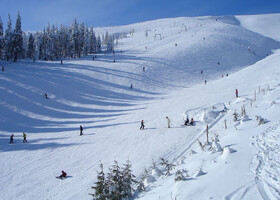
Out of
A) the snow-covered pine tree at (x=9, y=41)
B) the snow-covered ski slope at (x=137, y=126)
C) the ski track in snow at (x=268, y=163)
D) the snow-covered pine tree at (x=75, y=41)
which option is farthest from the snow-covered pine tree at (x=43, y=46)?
the ski track in snow at (x=268, y=163)

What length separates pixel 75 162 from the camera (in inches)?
585

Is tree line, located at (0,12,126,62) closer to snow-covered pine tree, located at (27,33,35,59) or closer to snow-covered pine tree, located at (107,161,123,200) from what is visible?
snow-covered pine tree, located at (27,33,35,59)

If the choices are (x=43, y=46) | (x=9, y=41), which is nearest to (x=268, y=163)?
(x=9, y=41)

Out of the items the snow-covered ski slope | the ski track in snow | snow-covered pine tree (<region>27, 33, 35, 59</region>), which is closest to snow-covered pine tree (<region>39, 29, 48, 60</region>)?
snow-covered pine tree (<region>27, 33, 35, 59</region>)

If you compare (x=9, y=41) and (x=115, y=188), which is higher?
(x=9, y=41)

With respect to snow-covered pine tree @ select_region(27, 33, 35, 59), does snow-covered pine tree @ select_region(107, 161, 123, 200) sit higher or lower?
lower

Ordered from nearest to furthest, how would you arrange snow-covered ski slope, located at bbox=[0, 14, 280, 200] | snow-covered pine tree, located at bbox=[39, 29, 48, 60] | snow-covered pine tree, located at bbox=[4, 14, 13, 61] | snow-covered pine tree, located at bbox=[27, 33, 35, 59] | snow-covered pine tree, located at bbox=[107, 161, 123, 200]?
snow-covered ski slope, located at bbox=[0, 14, 280, 200], snow-covered pine tree, located at bbox=[107, 161, 123, 200], snow-covered pine tree, located at bbox=[4, 14, 13, 61], snow-covered pine tree, located at bbox=[27, 33, 35, 59], snow-covered pine tree, located at bbox=[39, 29, 48, 60]

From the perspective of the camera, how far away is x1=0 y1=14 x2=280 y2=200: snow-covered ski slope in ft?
24.3

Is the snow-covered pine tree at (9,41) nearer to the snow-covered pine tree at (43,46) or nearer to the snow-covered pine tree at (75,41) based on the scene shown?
the snow-covered pine tree at (43,46)

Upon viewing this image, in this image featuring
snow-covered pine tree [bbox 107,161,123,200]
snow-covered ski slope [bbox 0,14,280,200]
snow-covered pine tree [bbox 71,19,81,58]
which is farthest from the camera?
snow-covered pine tree [bbox 71,19,81,58]

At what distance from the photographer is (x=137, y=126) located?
2150cm

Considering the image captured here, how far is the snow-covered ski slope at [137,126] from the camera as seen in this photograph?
741 cm

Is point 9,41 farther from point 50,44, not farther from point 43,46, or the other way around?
point 43,46

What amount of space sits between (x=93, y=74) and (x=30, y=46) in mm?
33593
